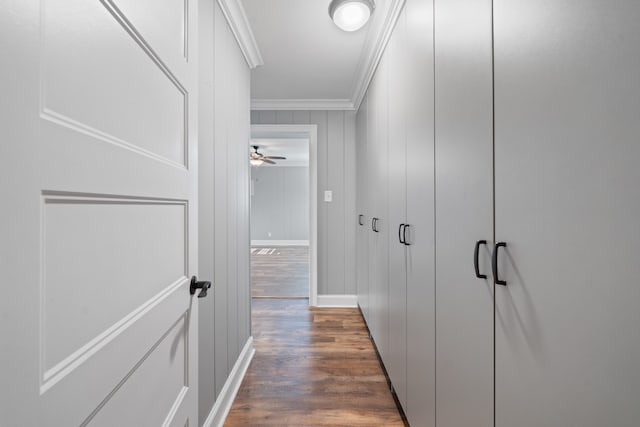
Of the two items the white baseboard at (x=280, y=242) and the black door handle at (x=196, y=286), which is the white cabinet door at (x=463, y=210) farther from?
the white baseboard at (x=280, y=242)

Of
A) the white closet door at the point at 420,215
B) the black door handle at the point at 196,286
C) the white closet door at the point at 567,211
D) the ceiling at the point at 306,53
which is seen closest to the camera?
the white closet door at the point at 567,211

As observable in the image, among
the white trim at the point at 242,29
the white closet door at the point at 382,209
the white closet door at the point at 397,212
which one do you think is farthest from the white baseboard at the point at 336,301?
the white trim at the point at 242,29

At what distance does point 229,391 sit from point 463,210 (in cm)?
163

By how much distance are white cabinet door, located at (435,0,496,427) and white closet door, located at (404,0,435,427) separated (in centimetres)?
8

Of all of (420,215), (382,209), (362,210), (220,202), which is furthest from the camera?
(362,210)

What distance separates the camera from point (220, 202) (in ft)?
5.38

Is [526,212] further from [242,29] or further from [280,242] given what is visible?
[280,242]

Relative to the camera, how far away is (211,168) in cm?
150

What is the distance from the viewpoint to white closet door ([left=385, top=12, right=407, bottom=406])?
5.16ft

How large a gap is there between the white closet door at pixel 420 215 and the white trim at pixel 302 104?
187 cm

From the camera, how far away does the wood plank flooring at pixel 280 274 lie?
3.99 metres

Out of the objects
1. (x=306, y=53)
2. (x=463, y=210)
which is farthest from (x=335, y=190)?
(x=463, y=210)

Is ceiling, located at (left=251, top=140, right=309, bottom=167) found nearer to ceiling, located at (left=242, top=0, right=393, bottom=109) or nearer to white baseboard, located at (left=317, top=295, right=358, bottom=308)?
ceiling, located at (left=242, top=0, right=393, bottom=109)

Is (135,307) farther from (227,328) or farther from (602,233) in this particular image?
(227,328)
